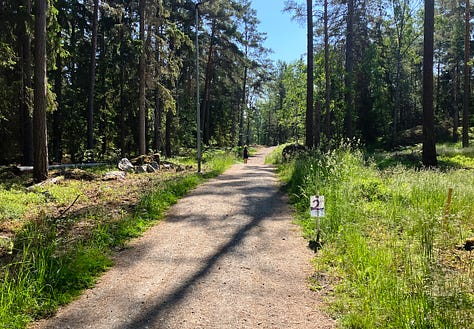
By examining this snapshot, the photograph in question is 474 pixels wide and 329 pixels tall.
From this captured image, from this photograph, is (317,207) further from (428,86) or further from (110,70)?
(110,70)

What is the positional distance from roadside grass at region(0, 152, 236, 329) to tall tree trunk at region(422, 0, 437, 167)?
995 cm

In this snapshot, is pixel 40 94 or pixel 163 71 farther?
pixel 163 71

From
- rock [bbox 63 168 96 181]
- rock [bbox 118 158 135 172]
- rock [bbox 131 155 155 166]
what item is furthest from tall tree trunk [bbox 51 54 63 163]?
rock [bbox 63 168 96 181]

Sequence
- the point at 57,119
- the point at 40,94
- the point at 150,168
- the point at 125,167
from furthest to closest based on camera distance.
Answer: the point at 57,119 → the point at 150,168 → the point at 125,167 → the point at 40,94

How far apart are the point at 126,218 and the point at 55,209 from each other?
2501 mm

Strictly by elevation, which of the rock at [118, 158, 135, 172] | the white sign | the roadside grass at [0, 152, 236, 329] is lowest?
the roadside grass at [0, 152, 236, 329]

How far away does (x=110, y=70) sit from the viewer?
27.8 meters

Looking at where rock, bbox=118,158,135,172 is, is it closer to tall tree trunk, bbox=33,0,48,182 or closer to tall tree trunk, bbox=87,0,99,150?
tall tree trunk, bbox=33,0,48,182

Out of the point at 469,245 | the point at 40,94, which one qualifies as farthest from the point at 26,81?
the point at 469,245

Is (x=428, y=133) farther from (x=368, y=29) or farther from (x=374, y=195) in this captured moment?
(x=368, y=29)

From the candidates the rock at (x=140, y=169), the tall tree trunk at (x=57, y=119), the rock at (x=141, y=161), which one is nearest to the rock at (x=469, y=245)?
the rock at (x=140, y=169)

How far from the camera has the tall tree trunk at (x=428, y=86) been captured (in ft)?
44.4

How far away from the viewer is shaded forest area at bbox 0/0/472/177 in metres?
15.6

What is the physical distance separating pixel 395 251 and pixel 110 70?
90.9 ft
